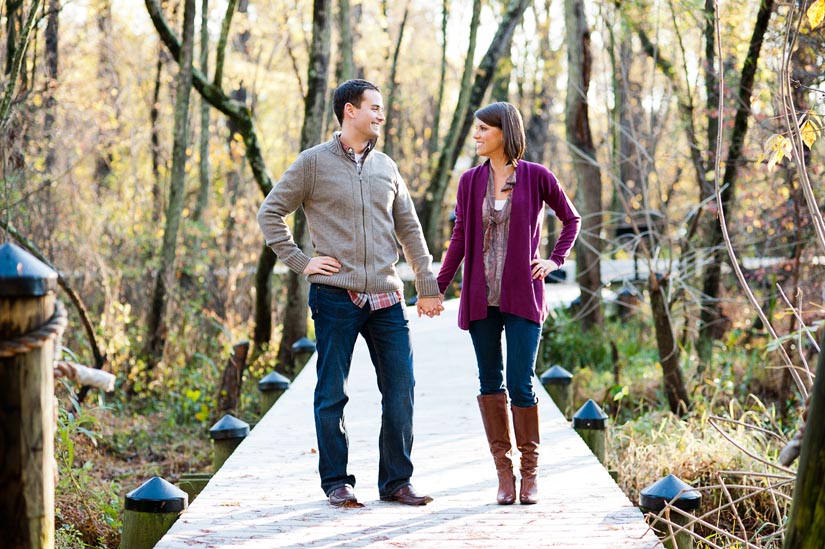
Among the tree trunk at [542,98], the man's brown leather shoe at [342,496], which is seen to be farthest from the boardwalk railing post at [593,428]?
the tree trunk at [542,98]

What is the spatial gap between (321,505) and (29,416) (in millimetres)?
2001

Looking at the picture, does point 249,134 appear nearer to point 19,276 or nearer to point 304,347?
point 304,347

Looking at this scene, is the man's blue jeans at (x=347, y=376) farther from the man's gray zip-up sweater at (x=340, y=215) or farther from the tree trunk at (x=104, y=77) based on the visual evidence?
the tree trunk at (x=104, y=77)

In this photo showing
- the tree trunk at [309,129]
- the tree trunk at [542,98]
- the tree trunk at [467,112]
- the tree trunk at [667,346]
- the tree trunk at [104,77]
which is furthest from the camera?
the tree trunk at [542,98]

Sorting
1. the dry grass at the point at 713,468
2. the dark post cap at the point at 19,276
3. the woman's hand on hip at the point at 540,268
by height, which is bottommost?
the dry grass at the point at 713,468

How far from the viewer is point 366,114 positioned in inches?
174

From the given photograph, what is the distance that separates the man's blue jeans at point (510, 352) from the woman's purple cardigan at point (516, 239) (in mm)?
60

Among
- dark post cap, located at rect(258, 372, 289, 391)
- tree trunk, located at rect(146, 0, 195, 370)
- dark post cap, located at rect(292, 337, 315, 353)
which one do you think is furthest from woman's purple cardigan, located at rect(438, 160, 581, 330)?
tree trunk, located at rect(146, 0, 195, 370)

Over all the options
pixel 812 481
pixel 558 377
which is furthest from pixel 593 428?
pixel 812 481

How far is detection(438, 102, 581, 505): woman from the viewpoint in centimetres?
443

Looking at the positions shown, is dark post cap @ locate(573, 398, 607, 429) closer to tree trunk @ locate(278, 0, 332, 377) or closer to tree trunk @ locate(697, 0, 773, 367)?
tree trunk @ locate(697, 0, 773, 367)

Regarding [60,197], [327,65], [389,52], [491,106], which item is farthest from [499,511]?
[389,52]

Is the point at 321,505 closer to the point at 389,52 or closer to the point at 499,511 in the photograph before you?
the point at 499,511

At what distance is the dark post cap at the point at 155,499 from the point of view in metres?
4.15
